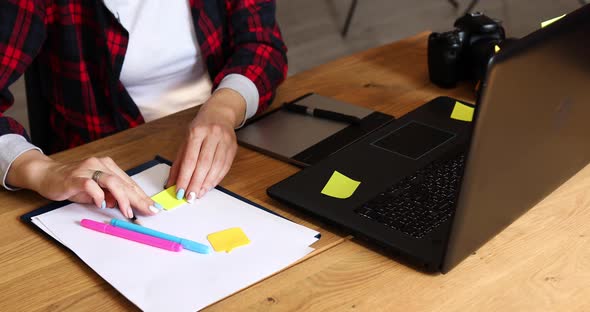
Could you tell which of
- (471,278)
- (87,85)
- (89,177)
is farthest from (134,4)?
(471,278)

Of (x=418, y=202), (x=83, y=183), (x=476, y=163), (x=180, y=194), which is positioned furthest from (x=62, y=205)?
(x=476, y=163)

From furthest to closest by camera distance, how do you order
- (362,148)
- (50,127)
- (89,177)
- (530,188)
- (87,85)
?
(50,127) → (87,85) → (362,148) → (89,177) → (530,188)

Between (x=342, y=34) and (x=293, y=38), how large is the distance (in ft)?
0.92

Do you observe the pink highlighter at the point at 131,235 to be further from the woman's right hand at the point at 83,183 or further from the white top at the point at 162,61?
the white top at the point at 162,61

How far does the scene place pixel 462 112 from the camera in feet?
4.25

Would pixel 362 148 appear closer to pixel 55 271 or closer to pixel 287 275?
pixel 287 275

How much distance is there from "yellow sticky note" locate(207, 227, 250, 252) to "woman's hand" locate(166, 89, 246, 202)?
0.38 feet

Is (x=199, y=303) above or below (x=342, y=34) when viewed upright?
above

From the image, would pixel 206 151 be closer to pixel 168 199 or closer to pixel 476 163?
pixel 168 199

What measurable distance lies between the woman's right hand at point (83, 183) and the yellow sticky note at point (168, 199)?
17 mm

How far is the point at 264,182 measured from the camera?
3.71 ft

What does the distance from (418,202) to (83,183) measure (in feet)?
1.61

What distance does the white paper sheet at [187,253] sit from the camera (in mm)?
867

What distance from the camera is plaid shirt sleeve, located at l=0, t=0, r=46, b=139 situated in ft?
3.99
